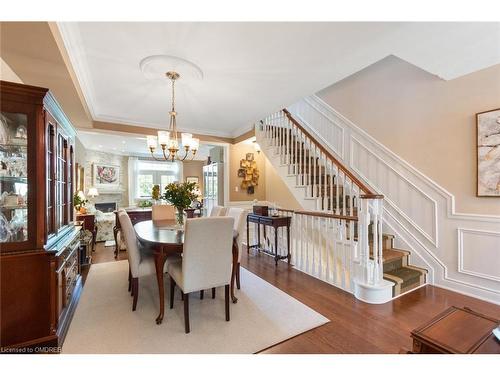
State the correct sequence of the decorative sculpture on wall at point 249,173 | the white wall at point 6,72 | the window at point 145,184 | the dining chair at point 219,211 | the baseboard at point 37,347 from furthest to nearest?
the window at point 145,184, the decorative sculpture on wall at point 249,173, the dining chair at point 219,211, the white wall at point 6,72, the baseboard at point 37,347

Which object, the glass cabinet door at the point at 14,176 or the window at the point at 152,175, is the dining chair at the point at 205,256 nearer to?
the glass cabinet door at the point at 14,176

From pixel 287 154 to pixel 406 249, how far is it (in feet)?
7.60

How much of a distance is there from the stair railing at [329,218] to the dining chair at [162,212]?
2.02 meters

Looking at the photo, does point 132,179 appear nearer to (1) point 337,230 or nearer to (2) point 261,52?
(2) point 261,52

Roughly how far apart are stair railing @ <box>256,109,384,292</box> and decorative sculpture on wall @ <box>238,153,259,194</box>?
3.90ft

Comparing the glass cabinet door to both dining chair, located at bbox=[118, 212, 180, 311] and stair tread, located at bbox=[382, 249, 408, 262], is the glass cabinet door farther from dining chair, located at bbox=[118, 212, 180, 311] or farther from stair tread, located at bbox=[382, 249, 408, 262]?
stair tread, located at bbox=[382, 249, 408, 262]

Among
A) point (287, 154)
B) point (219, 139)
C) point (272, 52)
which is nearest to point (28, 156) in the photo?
point (272, 52)

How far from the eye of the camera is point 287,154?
4.23 meters

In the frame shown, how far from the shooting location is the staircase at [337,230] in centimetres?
246

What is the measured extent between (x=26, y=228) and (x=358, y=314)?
2.86 metres

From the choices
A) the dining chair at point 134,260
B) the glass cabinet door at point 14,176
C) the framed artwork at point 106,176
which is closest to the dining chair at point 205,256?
the dining chair at point 134,260

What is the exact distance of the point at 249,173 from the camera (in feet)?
19.4
